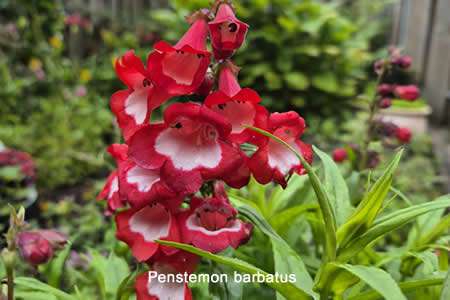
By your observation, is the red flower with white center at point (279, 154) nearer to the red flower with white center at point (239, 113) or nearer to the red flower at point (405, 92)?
the red flower with white center at point (239, 113)

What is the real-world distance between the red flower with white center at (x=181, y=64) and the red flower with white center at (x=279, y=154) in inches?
5.5

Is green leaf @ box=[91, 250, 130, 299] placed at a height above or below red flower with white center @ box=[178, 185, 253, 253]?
below

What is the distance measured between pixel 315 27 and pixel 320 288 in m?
4.04

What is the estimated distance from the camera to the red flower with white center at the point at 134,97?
85 cm

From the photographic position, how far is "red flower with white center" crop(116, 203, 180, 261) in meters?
0.88

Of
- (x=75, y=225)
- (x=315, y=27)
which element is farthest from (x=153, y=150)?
(x=315, y=27)

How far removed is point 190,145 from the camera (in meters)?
0.85

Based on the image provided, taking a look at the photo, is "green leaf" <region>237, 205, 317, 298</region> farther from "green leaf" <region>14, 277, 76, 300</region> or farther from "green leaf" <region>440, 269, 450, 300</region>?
"green leaf" <region>14, 277, 76, 300</region>

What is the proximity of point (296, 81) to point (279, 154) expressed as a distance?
3.79m

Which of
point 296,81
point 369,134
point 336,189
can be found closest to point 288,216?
point 336,189

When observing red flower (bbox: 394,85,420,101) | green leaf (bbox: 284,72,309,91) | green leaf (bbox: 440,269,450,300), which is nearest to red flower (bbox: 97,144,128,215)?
green leaf (bbox: 440,269,450,300)

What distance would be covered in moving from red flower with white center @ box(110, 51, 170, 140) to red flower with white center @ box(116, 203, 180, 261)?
141mm

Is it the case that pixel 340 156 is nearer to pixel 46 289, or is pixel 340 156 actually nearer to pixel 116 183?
pixel 116 183

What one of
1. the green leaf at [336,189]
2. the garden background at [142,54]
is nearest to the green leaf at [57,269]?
the green leaf at [336,189]
